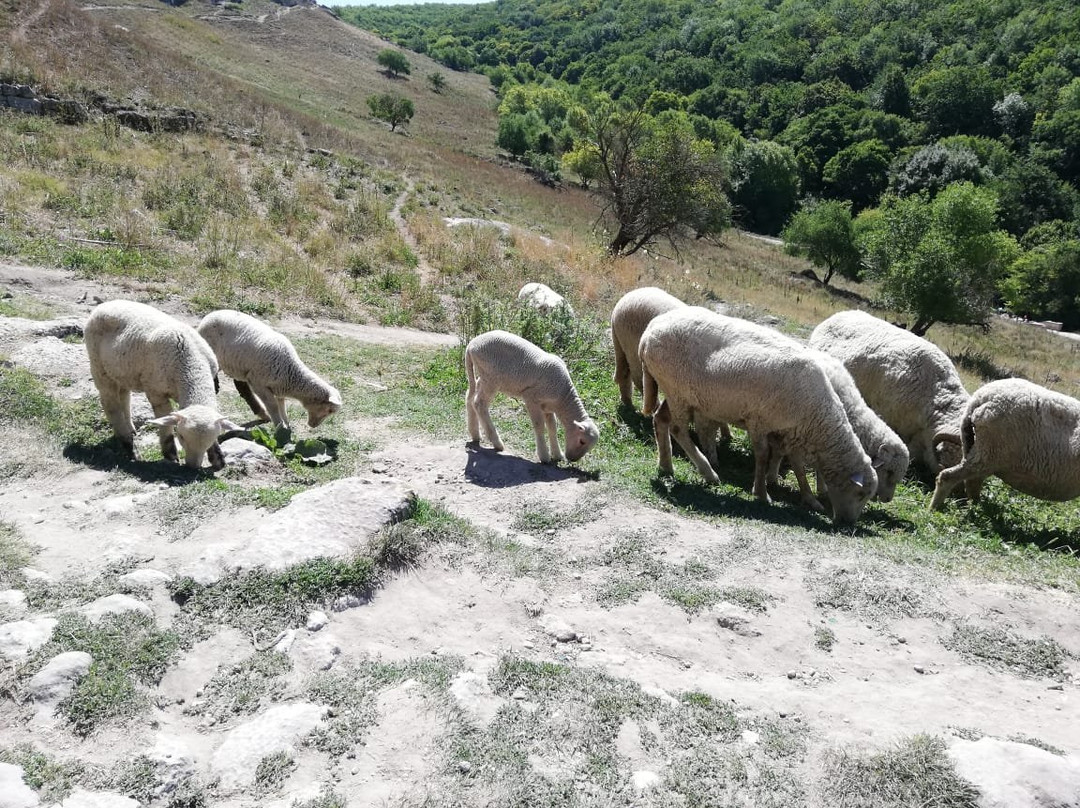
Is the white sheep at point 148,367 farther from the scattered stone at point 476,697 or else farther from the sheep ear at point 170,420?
the scattered stone at point 476,697

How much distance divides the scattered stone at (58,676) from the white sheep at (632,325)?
926 cm

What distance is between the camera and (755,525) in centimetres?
797

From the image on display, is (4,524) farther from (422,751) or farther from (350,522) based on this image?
(422,751)

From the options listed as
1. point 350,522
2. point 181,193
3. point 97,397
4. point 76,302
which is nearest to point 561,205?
point 181,193

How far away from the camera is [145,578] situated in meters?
5.45

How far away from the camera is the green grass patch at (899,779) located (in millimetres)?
3807

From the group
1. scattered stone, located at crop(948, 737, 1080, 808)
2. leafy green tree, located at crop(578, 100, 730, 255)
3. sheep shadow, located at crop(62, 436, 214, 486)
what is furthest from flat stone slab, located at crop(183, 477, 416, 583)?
leafy green tree, located at crop(578, 100, 730, 255)

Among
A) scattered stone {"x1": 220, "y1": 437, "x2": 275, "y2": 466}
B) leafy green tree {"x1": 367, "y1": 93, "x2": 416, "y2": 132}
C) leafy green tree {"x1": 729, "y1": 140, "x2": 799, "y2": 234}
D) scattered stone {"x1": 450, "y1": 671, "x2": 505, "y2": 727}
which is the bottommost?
scattered stone {"x1": 220, "y1": 437, "x2": 275, "y2": 466}

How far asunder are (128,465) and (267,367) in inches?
98.8

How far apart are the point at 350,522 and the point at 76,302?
11933 mm

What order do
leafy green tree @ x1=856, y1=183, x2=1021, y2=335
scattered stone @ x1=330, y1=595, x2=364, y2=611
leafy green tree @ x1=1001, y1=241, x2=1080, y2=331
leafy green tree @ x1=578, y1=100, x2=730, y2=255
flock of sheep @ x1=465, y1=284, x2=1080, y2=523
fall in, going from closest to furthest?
scattered stone @ x1=330, y1=595, x2=364, y2=611
flock of sheep @ x1=465, y1=284, x2=1080, y2=523
leafy green tree @ x1=578, y1=100, x2=730, y2=255
leafy green tree @ x1=856, y1=183, x2=1021, y2=335
leafy green tree @ x1=1001, y1=241, x2=1080, y2=331

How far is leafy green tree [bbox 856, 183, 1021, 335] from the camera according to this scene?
33344mm

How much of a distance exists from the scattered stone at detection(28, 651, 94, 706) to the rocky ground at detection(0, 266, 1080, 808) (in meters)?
0.02

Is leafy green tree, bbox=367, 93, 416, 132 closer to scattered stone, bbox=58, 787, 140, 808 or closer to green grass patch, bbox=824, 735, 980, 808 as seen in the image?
scattered stone, bbox=58, 787, 140, 808
